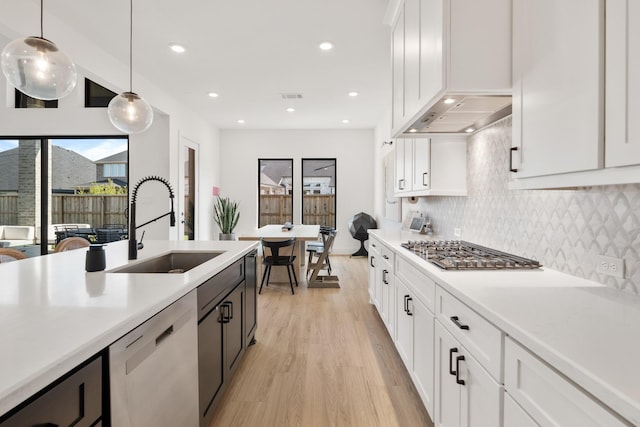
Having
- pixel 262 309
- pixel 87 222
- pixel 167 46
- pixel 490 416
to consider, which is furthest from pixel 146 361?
pixel 87 222

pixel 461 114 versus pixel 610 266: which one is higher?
pixel 461 114

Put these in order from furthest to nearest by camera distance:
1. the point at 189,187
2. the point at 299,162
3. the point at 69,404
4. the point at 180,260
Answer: the point at 299,162 < the point at 189,187 < the point at 180,260 < the point at 69,404

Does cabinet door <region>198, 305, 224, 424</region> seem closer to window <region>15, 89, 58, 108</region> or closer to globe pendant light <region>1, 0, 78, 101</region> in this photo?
globe pendant light <region>1, 0, 78, 101</region>

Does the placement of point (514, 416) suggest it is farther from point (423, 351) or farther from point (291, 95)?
point (291, 95)

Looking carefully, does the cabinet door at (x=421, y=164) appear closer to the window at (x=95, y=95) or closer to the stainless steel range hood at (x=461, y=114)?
the stainless steel range hood at (x=461, y=114)

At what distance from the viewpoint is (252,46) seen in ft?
12.0

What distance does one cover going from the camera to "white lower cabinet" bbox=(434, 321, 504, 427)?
1114mm

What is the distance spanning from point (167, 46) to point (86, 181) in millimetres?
3023

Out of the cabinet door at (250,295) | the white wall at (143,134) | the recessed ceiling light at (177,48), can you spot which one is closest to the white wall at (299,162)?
the white wall at (143,134)

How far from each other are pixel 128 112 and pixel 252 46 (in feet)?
5.19

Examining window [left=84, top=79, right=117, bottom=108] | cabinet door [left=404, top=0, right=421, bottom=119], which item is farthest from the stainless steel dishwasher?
window [left=84, top=79, right=117, bottom=108]

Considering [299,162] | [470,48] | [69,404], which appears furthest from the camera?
[299,162]

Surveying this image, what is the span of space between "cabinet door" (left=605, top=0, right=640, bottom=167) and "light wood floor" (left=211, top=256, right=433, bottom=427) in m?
1.63

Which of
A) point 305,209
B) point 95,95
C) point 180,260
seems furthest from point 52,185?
point 305,209
